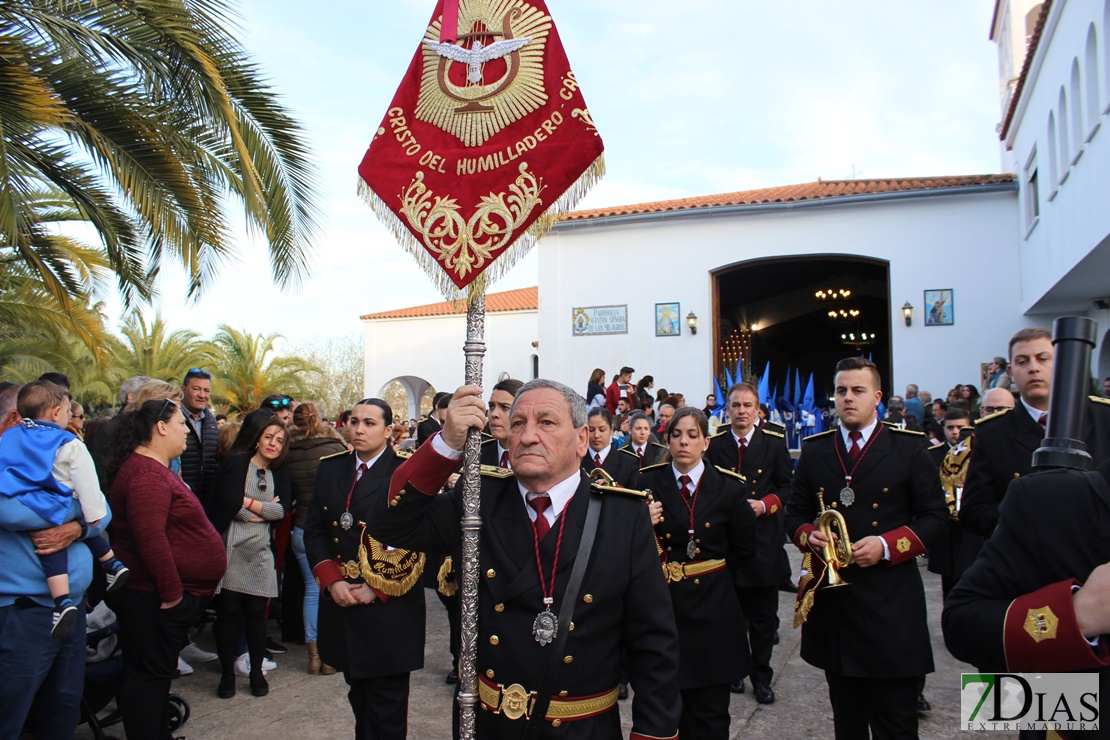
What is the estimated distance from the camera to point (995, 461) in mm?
4152

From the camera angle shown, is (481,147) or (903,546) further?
(903,546)

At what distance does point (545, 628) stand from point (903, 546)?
2.21 metres

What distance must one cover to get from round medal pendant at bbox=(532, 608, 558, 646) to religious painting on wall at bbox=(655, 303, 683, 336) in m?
17.7

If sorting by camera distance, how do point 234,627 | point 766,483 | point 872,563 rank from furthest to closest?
point 766,483
point 234,627
point 872,563

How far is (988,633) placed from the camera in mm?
1908

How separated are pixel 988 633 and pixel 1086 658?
0.20 metres

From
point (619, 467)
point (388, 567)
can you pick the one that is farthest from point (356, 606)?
point (619, 467)

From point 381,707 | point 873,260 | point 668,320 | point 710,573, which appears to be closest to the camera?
point 381,707

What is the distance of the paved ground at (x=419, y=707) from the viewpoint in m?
A: 5.17

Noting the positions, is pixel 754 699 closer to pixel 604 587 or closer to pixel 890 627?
pixel 890 627

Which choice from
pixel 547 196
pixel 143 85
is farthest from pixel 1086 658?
pixel 143 85

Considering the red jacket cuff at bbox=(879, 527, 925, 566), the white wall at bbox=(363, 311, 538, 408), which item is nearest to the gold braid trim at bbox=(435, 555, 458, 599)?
the red jacket cuff at bbox=(879, 527, 925, 566)

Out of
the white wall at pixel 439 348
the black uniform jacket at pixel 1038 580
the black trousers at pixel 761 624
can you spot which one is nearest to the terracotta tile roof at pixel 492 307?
the white wall at pixel 439 348

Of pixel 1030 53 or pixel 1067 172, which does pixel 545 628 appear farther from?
pixel 1030 53
